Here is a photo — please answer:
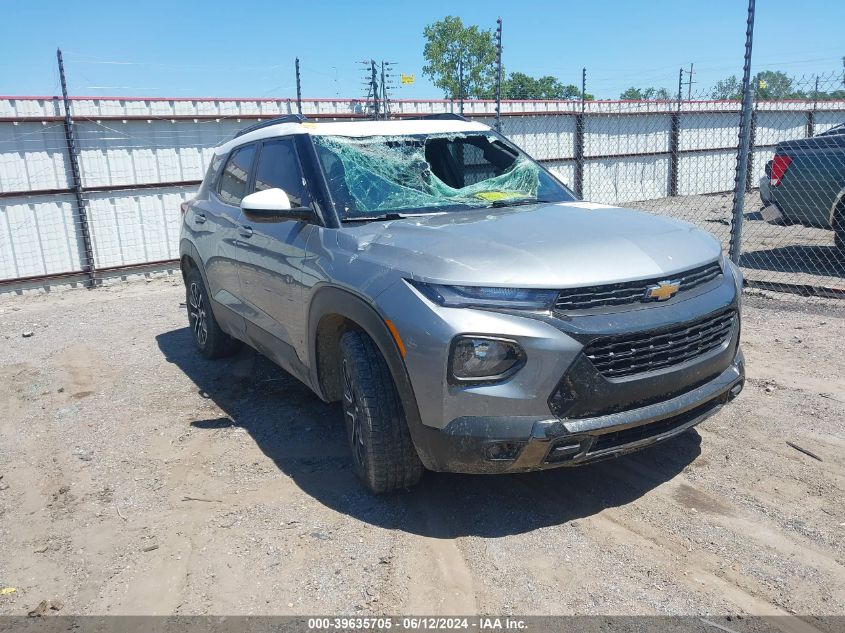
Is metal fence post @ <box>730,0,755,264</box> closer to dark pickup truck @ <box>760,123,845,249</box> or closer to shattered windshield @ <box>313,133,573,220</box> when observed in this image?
dark pickup truck @ <box>760,123,845,249</box>

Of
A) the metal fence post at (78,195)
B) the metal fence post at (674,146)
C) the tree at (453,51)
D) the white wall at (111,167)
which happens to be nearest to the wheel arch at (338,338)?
the white wall at (111,167)

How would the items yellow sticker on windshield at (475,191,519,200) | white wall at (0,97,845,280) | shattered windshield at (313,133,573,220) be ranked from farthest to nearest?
white wall at (0,97,845,280)
yellow sticker on windshield at (475,191,519,200)
shattered windshield at (313,133,573,220)

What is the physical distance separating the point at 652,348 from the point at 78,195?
940 cm

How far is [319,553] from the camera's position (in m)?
3.19

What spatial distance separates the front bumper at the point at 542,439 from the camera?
2.93m

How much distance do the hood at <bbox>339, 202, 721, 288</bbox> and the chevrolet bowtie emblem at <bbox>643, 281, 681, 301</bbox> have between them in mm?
49

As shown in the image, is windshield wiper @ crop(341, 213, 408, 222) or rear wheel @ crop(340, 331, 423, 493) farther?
windshield wiper @ crop(341, 213, 408, 222)

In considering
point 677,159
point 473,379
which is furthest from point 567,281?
point 677,159

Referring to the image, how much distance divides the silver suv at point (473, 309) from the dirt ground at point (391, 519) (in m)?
0.40

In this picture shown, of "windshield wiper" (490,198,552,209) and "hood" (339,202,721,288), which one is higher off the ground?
"windshield wiper" (490,198,552,209)

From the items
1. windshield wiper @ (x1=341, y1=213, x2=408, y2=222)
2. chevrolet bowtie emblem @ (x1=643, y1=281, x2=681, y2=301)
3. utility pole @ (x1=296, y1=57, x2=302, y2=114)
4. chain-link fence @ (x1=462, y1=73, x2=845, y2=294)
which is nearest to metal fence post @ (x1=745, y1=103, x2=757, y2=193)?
chain-link fence @ (x1=462, y1=73, x2=845, y2=294)

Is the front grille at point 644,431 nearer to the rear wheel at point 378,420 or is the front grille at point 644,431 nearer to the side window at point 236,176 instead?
the rear wheel at point 378,420

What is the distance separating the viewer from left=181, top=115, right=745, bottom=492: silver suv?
9.57 ft

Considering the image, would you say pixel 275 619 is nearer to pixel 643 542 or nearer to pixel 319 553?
pixel 319 553
